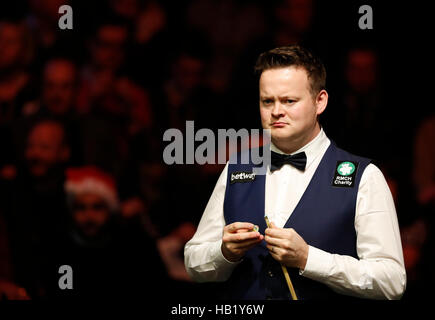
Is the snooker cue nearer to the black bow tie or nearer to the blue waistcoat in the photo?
the blue waistcoat

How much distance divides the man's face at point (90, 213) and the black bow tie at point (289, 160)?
2.10m

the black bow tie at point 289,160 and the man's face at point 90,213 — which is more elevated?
the black bow tie at point 289,160

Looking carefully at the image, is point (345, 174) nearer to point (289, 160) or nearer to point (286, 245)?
Result: point (289, 160)

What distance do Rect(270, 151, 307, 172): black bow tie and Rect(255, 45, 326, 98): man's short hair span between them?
0.76 feet

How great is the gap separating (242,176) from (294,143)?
0.23m

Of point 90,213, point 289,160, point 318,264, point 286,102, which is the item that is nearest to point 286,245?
point 318,264

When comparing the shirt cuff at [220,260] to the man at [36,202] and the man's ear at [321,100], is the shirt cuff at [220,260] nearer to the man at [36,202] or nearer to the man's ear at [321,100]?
the man's ear at [321,100]

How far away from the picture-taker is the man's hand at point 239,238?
2092mm

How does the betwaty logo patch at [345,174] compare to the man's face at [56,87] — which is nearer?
the betwaty logo patch at [345,174]

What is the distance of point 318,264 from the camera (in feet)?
6.93

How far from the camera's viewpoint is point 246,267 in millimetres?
2330

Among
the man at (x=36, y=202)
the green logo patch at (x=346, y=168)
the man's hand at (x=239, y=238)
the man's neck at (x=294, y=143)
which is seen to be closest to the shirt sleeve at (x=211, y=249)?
the man's hand at (x=239, y=238)

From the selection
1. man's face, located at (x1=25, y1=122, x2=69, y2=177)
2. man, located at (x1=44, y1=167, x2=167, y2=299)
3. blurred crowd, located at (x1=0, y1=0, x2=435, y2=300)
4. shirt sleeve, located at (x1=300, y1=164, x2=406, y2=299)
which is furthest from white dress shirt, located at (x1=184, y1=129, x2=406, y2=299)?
man's face, located at (x1=25, y1=122, x2=69, y2=177)

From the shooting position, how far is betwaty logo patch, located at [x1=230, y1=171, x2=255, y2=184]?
2.40 metres
